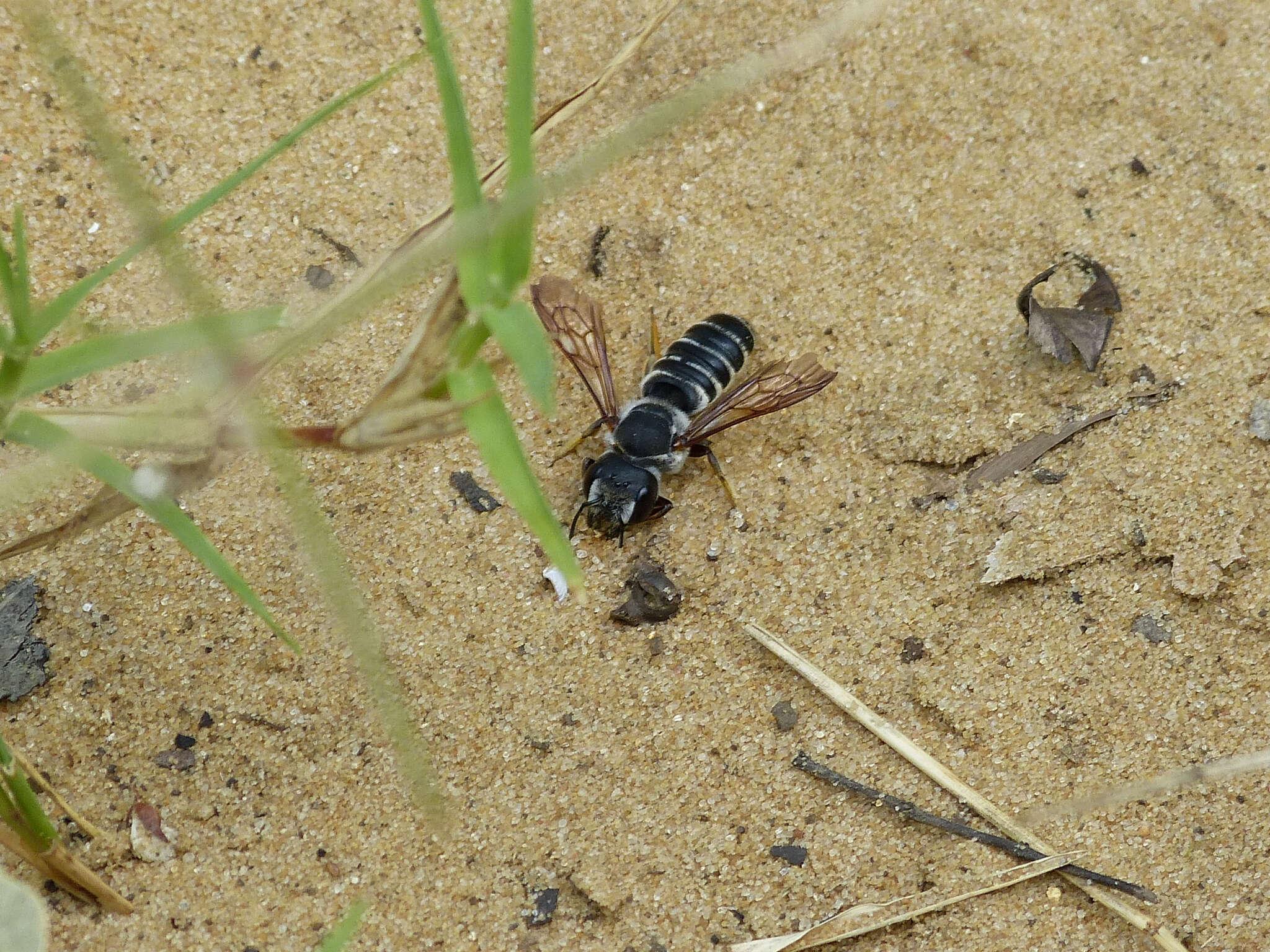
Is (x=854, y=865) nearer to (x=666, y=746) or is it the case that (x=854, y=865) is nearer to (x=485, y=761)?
(x=666, y=746)

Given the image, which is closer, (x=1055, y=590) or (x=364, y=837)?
(x=364, y=837)

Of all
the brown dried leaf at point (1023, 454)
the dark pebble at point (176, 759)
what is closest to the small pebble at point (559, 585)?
the dark pebble at point (176, 759)

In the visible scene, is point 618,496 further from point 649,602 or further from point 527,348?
point 527,348

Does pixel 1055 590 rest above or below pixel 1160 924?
above

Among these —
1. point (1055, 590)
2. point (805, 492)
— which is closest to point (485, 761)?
point (805, 492)

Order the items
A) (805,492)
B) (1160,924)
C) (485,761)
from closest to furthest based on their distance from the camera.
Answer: (1160,924) < (485,761) < (805,492)

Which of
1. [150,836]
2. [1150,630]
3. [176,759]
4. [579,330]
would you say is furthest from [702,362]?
[150,836]
